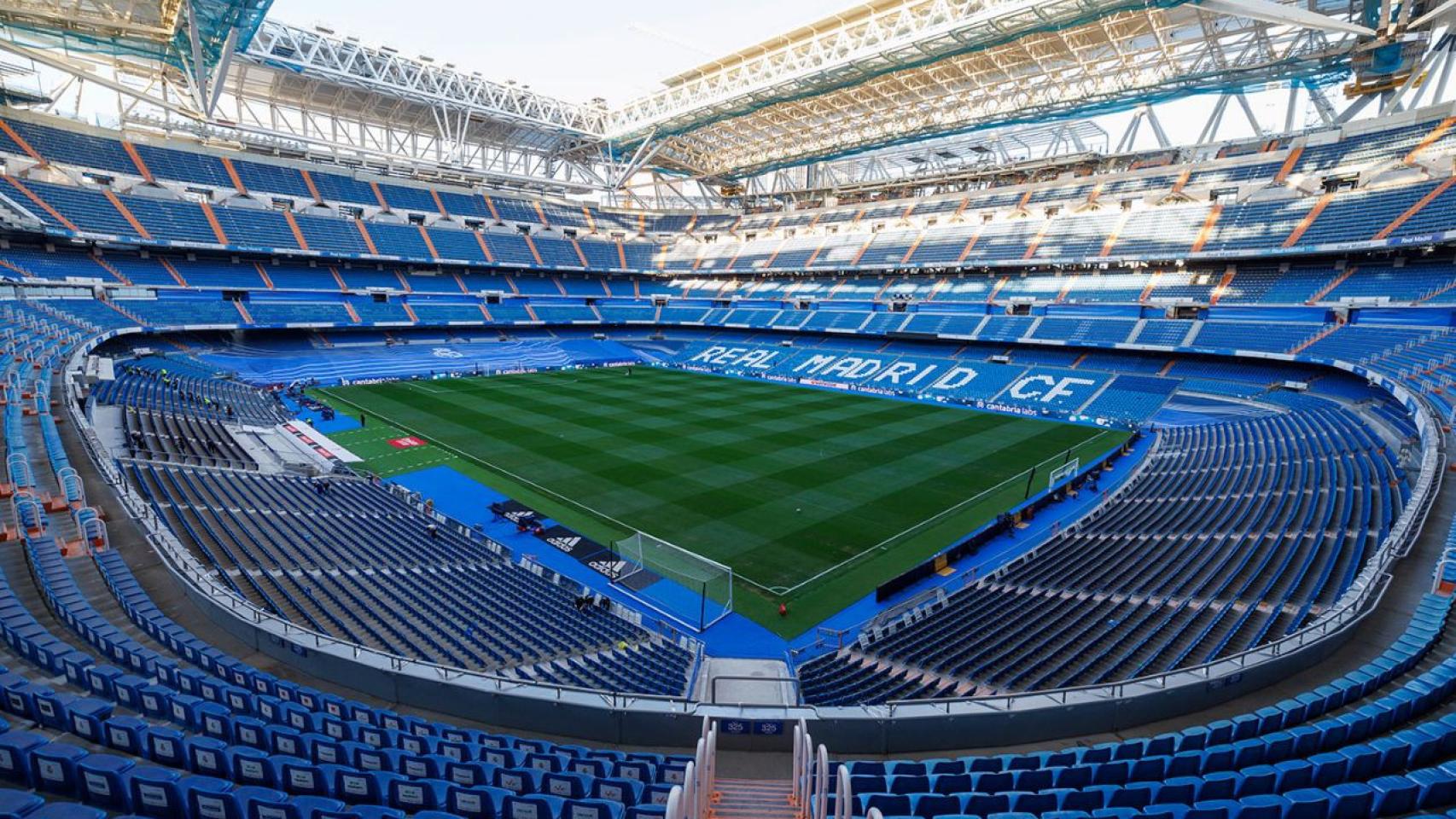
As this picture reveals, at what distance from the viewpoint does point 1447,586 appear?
9.02 metres

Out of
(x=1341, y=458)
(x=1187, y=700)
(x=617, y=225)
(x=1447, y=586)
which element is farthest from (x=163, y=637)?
(x=617, y=225)

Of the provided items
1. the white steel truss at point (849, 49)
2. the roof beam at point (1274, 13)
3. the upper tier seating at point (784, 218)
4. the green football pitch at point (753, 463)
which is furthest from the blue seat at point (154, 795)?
the upper tier seating at point (784, 218)

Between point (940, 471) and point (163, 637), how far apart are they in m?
23.3

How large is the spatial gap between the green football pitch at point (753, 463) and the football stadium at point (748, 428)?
27 cm

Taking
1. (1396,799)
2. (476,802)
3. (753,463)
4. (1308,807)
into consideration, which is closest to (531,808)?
(476,802)

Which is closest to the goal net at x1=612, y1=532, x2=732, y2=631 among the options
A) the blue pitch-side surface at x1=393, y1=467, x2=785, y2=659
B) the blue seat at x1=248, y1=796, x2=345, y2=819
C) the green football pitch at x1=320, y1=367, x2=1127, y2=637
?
the blue pitch-side surface at x1=393, y1=467, x2=785, y2=659

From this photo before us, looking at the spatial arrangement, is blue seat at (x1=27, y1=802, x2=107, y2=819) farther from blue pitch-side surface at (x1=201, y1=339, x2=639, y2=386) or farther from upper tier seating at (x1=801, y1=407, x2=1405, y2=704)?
blue pitch-side surface at (x1=201, y1=339, x2=639, y2=386)

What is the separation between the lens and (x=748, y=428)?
106 feet

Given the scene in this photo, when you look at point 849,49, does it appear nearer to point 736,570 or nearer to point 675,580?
point 736,570

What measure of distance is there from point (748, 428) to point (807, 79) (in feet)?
65.3

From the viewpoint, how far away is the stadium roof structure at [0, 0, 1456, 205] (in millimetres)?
28828

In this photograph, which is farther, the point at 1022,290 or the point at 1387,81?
the point at 1022,290

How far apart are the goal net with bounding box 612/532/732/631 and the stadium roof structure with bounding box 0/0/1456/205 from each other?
→ 26569 millimetres

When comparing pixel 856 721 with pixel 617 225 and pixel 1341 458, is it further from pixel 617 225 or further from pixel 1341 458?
pixel 617 225
